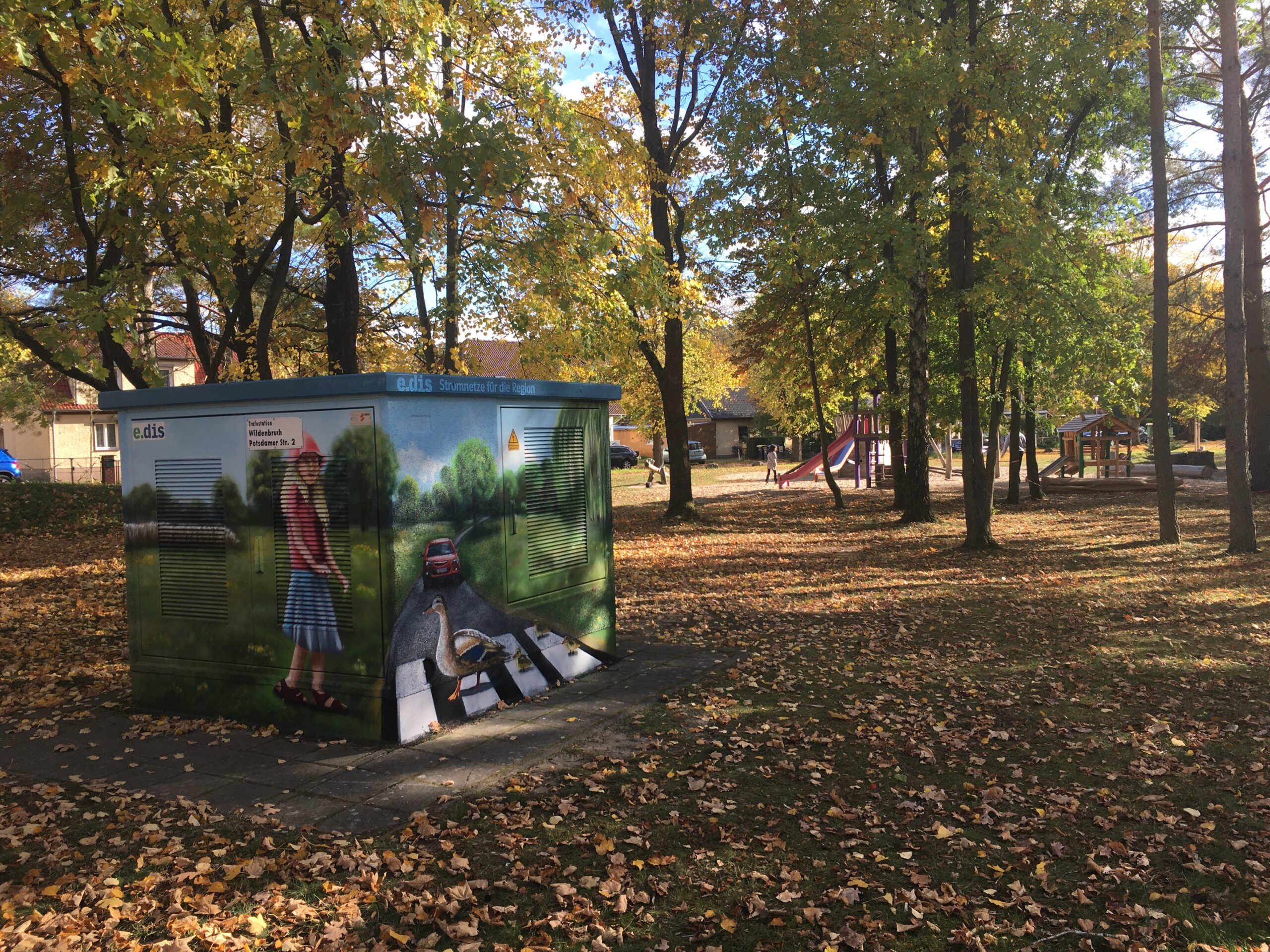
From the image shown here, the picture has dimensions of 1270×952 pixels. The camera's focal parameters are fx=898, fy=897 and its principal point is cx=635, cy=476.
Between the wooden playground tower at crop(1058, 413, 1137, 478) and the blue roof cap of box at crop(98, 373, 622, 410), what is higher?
the blue roof cap of box at crop(98, 373, 622, 410)

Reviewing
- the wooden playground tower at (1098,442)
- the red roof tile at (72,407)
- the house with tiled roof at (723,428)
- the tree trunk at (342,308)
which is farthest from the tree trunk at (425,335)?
the house with tiled roof at (723,428)

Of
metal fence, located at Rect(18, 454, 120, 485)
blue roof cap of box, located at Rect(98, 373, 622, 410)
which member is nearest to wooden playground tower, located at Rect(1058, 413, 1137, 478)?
blue roof cap of box, located at Rect(98, 373, 622, 410)

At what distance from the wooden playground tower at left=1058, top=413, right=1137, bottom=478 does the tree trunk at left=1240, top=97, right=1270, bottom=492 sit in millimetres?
3921

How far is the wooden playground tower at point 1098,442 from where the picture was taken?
2752 centimetres

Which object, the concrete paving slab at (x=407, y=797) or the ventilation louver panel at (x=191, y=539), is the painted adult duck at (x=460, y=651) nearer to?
the concrete paving slab at (x=407, y=797)

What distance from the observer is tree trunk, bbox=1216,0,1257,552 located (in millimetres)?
12055

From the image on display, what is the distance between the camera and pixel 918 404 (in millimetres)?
16719

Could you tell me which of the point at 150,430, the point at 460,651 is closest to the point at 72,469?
the point at 150,430

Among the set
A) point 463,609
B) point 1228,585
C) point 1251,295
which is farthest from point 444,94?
point 1251,295

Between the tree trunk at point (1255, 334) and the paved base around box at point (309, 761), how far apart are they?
21.1 meters

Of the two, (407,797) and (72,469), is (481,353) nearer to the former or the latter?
(407,797)

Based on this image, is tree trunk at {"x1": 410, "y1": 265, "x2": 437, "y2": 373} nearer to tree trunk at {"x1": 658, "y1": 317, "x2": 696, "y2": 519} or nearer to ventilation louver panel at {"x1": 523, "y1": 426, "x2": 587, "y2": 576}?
tree trunk at {"x1": 658, "y1": 317, "x2": 696, "y2": 519}

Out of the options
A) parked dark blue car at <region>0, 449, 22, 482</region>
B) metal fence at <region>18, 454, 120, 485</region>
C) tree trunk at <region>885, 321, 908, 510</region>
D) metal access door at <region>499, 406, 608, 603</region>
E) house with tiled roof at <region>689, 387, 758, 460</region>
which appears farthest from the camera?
house with tiled roof at <region>689, 387, 758, 460</region>

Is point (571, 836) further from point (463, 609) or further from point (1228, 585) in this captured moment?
point (1228, 585)
